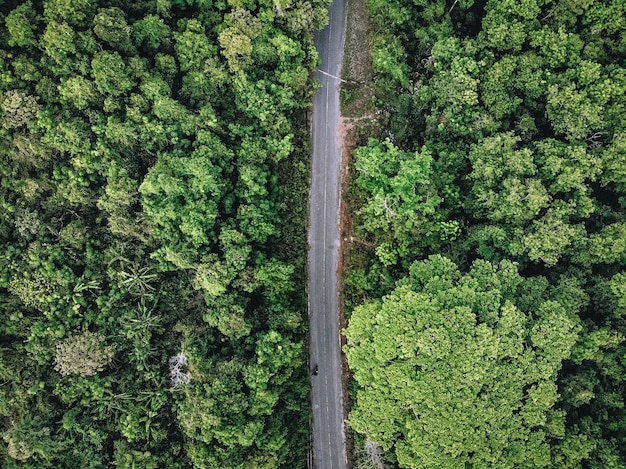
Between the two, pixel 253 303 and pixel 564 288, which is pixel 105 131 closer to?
pixel 253 303

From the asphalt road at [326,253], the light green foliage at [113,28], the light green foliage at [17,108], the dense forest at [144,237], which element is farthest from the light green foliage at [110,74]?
the asphalt road at [326,253]

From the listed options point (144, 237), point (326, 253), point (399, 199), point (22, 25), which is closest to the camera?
point (22, 25)

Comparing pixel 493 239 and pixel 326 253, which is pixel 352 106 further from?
pixel 493 239

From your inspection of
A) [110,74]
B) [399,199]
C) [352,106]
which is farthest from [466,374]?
[110,74]

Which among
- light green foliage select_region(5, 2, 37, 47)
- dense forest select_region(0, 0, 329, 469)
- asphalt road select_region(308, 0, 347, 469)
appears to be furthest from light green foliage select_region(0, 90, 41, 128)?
asphalt road select_region(308, 0, 347, 469)

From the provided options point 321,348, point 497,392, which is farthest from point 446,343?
point 321,348

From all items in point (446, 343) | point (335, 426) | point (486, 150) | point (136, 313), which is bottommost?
point (335, 426)

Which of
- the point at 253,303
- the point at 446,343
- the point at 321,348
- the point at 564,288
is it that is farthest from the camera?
the point at 321,348
